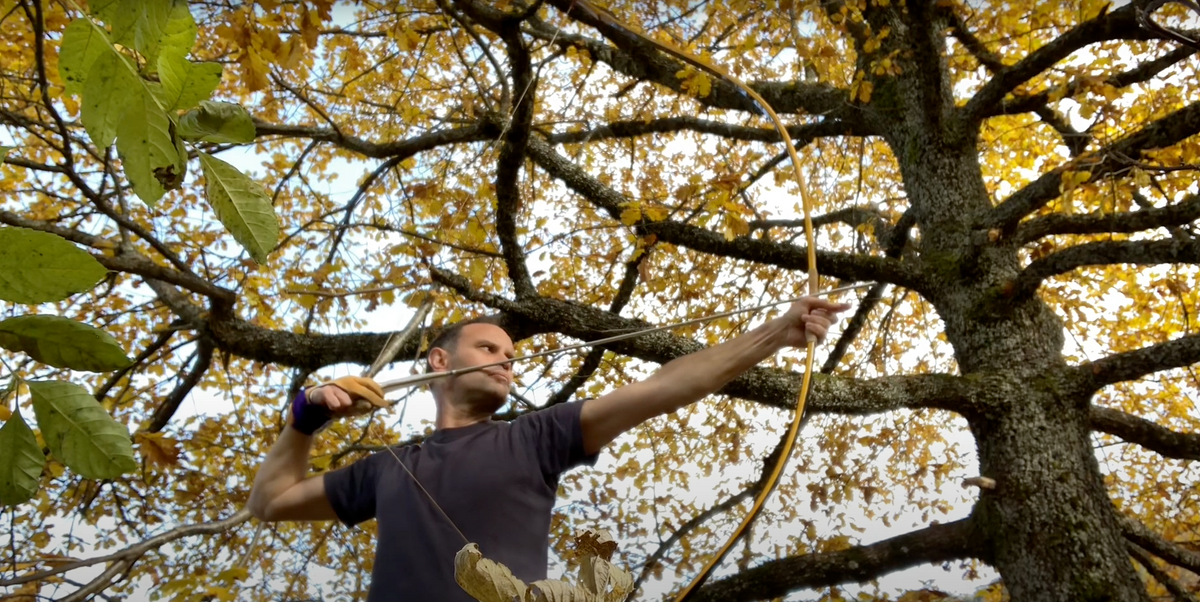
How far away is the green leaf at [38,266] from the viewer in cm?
54

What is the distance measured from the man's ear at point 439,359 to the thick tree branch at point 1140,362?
246 centimetres

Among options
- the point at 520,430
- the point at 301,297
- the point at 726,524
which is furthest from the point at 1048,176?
the point at 301,297

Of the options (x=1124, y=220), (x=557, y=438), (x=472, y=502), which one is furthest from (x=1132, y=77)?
(x=472, y=502)

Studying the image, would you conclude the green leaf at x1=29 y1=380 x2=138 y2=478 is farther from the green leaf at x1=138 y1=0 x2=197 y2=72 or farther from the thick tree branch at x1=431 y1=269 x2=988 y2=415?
the thick tree branch at x1=431 y1=269 x2=988 y2=415

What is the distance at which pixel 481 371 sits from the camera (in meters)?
1.99

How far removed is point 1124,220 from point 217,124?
3.12 meters

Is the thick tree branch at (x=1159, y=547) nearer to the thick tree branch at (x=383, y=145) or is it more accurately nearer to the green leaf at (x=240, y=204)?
the thick tree branch at (x=383, y=145)

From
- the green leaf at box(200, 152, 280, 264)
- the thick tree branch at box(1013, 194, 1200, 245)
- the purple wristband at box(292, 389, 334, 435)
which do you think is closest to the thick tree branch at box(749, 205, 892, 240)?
the thick tree branch at box(1013, 194, 1200, 245)

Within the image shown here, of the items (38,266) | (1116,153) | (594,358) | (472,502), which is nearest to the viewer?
(38,266)

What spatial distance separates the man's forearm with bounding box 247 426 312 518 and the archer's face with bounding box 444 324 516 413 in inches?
15.9

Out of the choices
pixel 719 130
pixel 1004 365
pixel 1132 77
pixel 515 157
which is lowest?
pixel 1004 365

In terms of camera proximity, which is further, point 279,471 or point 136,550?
point 279,471

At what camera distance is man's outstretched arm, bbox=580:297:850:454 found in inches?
67.7

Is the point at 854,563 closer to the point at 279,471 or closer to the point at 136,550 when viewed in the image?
the point at 279,471
